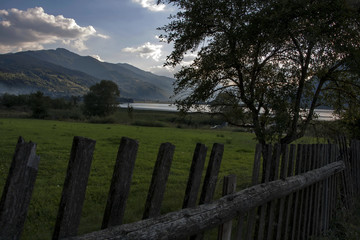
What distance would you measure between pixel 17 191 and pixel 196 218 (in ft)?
4.56

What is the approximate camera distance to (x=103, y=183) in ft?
35.9

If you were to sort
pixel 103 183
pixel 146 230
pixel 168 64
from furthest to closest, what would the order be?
pixel 103 183 < pixel 168 64 < pixel 146 230

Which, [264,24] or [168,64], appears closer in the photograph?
[264,24]

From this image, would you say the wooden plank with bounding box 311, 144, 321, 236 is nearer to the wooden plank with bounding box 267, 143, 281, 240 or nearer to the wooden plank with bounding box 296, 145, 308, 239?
the wooden plank with bounding box 296, 145, 308, 239

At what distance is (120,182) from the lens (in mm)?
2072

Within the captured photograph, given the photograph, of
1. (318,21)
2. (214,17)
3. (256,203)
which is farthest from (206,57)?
(256,203)

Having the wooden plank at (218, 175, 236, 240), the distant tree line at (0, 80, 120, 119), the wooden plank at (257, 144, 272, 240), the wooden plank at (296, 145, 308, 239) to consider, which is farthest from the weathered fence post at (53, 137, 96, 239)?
the distant tree line at (0, 80, 120, 119)

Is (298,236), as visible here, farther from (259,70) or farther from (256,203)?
(259,70)

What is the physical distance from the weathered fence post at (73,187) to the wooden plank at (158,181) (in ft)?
2.03

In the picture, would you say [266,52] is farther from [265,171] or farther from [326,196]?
[265,171]

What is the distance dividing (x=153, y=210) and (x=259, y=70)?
20.9ft

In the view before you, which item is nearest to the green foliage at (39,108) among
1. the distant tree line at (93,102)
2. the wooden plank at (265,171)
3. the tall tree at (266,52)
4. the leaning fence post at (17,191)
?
the distant tree line at (93,102)

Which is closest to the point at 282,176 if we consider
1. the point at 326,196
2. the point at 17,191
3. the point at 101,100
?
the point at 326,196

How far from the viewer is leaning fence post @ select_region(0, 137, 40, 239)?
1.52 m
